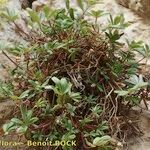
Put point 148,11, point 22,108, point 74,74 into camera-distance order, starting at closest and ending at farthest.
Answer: point 22,108
point 74,74
point 148,11

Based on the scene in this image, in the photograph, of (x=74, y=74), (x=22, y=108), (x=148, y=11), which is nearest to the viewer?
(x=22, y=108)

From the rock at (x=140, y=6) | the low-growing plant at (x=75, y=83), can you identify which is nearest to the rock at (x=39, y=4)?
the rock at (x=140, y=6)

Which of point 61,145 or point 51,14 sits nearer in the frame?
point 61,145

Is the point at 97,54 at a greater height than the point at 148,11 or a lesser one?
greater

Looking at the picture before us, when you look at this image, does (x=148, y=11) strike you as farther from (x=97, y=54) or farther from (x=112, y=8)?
(x=97, y=54)

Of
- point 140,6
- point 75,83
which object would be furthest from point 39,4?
point 75,83

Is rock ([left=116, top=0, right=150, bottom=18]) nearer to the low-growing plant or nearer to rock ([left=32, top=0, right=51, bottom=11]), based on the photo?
rock ([left=32, top=0, right=51, bottom=11])

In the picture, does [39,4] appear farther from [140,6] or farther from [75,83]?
[75,83]

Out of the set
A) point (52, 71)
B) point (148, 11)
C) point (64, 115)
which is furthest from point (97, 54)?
point (148, 11)

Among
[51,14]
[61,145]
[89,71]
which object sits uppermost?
[51,14]
